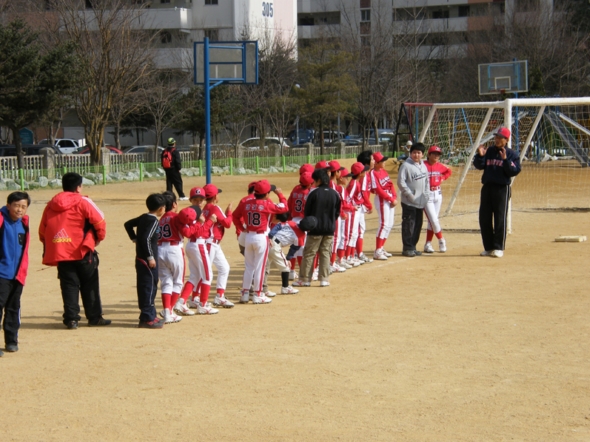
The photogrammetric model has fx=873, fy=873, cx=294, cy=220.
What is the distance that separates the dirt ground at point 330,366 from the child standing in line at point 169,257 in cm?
30

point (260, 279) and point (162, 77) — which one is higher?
point (162, 77)

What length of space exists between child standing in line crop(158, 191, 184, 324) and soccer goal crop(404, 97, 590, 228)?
28.4ft

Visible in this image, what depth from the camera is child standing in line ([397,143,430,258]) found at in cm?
1411

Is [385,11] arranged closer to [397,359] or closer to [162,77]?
[162,77]

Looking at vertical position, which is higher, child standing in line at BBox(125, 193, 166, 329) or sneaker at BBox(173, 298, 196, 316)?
child standing in line at BBox(125, 193, 166, 329)

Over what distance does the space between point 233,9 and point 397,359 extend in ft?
176

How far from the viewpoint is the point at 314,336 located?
8617mm

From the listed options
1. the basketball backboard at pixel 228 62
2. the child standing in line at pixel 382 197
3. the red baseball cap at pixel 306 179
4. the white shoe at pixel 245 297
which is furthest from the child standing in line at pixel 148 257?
the basketball backboard at pixel 228 62

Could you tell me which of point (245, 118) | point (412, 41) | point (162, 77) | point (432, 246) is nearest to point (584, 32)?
point (412, 41)

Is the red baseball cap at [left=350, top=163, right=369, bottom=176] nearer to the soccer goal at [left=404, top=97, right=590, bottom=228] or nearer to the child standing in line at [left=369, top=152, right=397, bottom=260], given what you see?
the child standing in line at [left=369, top=152, right=397, bottom=260]

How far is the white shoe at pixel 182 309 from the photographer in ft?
32.2

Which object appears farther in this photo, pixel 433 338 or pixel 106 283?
pixel 106 283

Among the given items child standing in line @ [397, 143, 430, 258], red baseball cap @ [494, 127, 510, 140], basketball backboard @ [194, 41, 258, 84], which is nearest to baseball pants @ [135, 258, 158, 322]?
child standing in line @ [397, 143, 430, 258]

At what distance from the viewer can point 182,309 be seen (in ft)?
32.2
